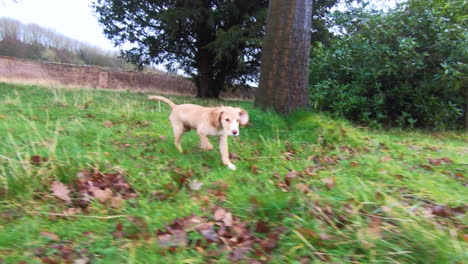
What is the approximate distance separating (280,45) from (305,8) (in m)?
0.84

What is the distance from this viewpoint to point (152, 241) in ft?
6.09

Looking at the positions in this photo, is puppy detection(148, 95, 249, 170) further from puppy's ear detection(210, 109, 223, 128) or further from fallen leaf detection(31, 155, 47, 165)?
fallen leaf detection(31, 155, 47, 165)

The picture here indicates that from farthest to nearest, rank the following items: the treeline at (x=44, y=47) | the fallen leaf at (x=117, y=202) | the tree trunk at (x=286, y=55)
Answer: the treeline at (x=44, y=47), the tree trunk at (x=286, y=55), the fallen leaf at (x=117, y=202)

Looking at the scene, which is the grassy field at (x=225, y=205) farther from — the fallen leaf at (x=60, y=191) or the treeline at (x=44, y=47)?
the treeline at (x=44, y=47)

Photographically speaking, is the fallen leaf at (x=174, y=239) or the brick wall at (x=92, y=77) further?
the brick wall at (x=92, y=77)

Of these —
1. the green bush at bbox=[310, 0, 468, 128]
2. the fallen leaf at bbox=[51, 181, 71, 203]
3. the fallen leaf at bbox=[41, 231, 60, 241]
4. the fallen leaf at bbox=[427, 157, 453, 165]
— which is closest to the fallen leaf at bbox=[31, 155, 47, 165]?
the fallen leaf at bbox=[51, 181, 71, 203]

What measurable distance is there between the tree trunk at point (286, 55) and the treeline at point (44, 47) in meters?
20.6

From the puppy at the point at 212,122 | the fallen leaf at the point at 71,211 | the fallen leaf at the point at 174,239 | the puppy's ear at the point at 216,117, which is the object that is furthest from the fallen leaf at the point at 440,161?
the fallen leaf at the point at 71,211

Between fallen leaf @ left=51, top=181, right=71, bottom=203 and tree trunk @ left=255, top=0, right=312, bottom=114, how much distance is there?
12.1 feet

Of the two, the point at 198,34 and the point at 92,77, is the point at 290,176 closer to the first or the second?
the point at 198,34

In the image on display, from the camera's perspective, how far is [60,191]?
8.13ft

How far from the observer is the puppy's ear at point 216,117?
341 cm

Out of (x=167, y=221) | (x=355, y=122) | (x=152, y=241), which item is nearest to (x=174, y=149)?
(x=167, y=221)

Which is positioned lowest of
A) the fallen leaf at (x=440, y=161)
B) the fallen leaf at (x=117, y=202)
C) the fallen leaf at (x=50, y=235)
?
the fallen leaf at (x=50, y=235)
